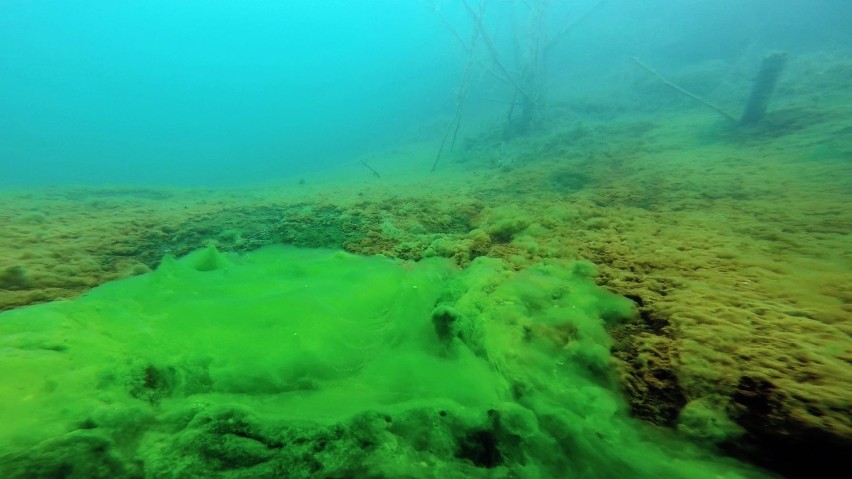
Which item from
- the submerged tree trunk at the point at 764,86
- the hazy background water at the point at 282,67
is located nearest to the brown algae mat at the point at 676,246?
the submerged tree trunk at the point at 764,86

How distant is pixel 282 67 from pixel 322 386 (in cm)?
9803

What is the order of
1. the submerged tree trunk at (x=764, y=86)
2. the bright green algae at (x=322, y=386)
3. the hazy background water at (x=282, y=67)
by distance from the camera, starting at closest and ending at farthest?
the bright green algae at (x=322, y=386), the submerged tree trunk at (x=764, y=86), the hazy background water at (x=282, y=67)

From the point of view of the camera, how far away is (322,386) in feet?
5.55

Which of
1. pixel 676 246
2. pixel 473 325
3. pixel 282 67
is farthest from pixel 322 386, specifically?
pixel 282 67

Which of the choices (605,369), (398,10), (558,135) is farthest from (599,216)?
(398,10)

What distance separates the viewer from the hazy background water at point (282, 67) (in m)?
17.4

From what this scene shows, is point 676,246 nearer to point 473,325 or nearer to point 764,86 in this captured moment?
point 473,325

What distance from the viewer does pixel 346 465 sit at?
4.17 feet

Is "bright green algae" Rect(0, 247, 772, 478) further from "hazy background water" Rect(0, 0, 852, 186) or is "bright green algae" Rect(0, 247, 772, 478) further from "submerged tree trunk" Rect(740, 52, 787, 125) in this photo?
"hazy background water" Rect(0, 0, 852, 186)

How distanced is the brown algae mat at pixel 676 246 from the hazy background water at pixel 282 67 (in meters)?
7.33

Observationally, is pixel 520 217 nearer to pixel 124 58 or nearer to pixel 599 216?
pixel 599 216

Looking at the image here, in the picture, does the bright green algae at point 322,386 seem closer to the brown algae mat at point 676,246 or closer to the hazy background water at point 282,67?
the brown algae mat at point 676,246

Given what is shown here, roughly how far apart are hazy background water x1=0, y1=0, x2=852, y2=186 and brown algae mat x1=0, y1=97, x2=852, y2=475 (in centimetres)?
733

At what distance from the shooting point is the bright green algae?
127 cm
